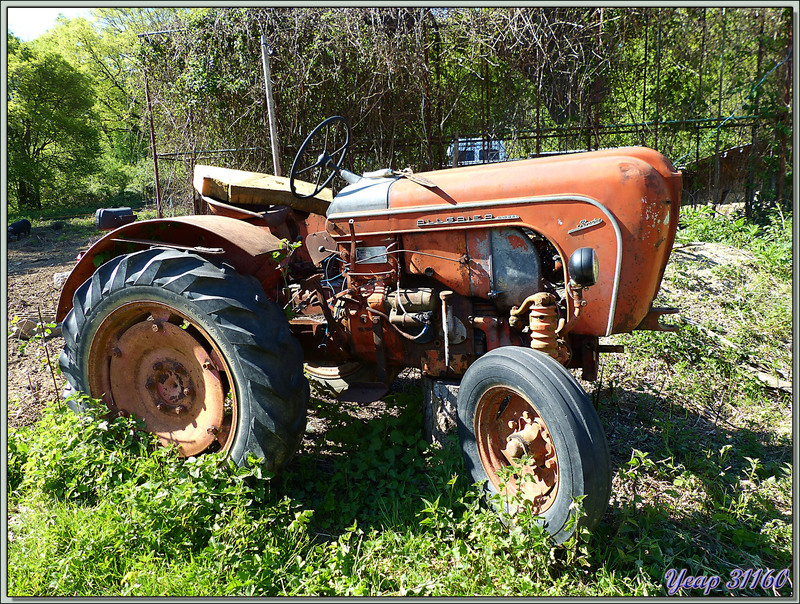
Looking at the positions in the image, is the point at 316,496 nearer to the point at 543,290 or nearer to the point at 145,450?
the point at 145,450

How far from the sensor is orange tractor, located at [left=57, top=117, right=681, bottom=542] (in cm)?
252

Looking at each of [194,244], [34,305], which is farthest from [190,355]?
[34,305]

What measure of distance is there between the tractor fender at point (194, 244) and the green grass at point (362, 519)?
86 centimetres

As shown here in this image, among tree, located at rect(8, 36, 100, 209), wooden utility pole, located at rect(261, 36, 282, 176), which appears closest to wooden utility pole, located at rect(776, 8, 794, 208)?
wooden utility pole, located at rect(261, 36, 282, 176)

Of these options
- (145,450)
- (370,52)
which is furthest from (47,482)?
(370,52)

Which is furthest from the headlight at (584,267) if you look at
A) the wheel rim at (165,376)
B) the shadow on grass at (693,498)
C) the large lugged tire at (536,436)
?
the wheel rim at (165,376)

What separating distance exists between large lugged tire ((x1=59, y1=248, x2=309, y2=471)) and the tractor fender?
0.21 m

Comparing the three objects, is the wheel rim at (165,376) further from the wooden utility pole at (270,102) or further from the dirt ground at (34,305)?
the wooden utility pole at (270,102)

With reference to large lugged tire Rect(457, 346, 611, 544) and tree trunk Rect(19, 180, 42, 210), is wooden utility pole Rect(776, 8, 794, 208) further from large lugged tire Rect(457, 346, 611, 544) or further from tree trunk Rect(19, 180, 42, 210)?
tree trunk Rect(19, 180, 42, 210)

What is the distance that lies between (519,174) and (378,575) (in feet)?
6.65

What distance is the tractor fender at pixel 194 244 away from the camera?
3.04 meters

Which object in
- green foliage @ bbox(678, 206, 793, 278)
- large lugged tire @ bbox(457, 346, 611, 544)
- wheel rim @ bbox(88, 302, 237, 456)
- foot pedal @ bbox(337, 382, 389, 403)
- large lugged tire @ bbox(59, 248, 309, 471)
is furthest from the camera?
green foliage @ bbox(678, 206, 793, 278)

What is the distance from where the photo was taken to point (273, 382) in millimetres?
2621

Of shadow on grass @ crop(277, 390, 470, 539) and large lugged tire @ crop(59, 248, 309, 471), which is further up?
large lugged tire @ crop(59, 248, 309, 471)
